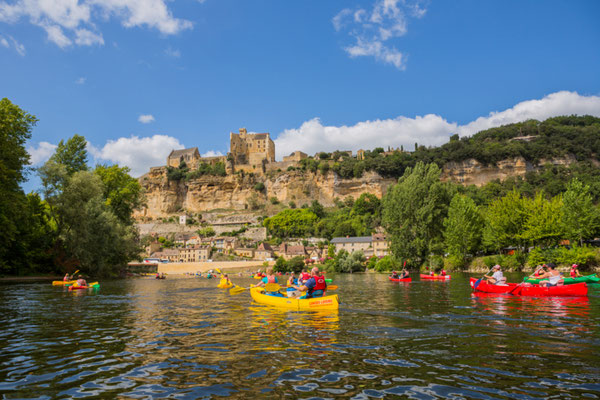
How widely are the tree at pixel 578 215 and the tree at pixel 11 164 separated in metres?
47.5

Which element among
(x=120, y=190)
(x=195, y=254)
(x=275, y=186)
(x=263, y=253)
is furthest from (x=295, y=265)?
(x=275, y=186)

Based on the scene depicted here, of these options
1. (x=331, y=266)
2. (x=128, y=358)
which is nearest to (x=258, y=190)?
(x=331, y=266)

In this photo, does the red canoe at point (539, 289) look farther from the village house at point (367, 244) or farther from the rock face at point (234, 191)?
the rock face at point (234, 191)

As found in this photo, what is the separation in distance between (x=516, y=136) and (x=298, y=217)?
78.5 meters

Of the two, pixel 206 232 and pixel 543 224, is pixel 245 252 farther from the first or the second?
pixel 543 224

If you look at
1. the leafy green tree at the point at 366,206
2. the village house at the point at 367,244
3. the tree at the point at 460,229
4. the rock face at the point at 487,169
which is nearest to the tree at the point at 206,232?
the village house at the point at 367,244

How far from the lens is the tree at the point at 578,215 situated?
121 ft

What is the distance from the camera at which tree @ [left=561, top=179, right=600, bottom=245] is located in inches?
1452

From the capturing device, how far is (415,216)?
4394 cm

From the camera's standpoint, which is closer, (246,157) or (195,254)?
(195,254)

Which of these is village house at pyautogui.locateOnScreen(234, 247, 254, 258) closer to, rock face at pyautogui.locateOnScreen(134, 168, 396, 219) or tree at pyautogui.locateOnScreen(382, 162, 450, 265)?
rock face at pyautogui.locateOnScreen(134, 168, 396, 219)

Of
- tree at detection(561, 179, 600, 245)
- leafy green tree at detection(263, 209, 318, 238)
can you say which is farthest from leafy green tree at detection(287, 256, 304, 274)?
leafy green tree at detection(263, 209, 318, 238)

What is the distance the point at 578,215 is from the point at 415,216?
1496 centimetres

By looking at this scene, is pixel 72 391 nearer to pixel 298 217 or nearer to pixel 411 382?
pixel 411 382
